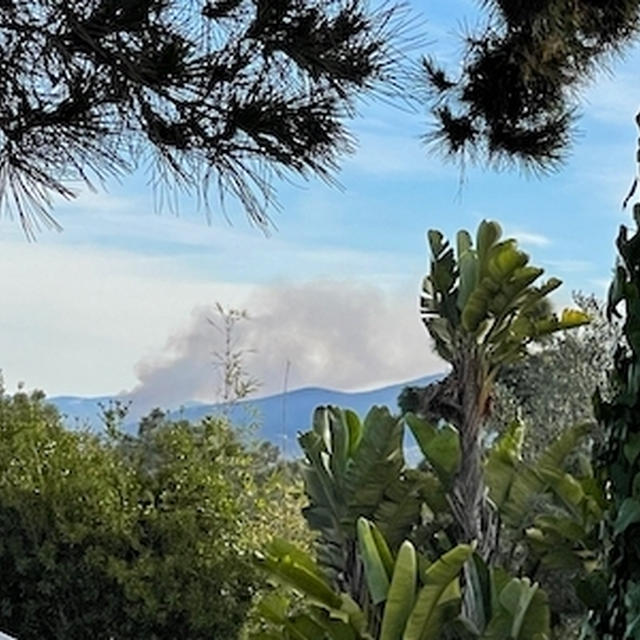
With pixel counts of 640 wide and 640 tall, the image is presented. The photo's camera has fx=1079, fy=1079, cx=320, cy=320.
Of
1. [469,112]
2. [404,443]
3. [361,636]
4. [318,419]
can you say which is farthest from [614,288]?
[469,112]

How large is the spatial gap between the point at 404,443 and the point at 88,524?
187 cm

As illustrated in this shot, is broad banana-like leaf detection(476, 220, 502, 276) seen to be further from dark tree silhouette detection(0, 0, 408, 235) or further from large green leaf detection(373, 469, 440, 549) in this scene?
large green leaf detection(373, 469, 440, 549)

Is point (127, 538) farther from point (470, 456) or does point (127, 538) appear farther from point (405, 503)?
point (470, 456)

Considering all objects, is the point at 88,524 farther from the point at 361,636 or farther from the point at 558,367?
the point at 558,367

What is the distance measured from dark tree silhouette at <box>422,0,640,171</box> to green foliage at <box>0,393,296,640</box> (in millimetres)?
1900

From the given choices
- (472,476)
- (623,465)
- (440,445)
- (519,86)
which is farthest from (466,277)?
(623,465)

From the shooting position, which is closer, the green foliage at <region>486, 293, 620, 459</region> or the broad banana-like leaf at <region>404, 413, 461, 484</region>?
the broad banana-like leaf at <region>404, 413, 461, 484</region>

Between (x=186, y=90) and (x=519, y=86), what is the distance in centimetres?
166

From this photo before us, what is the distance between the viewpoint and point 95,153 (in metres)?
4.19

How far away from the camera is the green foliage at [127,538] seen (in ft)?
15.9

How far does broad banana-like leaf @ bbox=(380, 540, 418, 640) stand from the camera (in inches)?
117

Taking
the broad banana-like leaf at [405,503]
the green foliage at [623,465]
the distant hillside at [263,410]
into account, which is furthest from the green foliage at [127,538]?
the green foliage at [623,465]

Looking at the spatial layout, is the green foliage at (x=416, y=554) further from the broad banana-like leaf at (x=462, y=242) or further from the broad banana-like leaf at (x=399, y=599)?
the broad banana-like leaf at (x=462, y=242)

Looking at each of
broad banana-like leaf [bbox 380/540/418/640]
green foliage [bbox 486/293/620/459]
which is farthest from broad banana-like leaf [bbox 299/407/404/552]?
green foliage [bbox 486/293/620/459]
